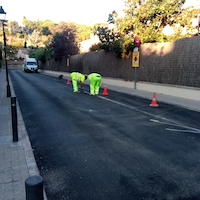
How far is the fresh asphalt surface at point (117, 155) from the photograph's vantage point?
3254mm

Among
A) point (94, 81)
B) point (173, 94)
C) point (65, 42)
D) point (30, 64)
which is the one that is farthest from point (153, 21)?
point (30, 64)

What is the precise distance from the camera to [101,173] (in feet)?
12.3

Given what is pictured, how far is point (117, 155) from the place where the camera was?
4504 mm

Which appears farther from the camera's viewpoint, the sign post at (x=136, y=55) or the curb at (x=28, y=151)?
the sign post at (x=136, y=55)

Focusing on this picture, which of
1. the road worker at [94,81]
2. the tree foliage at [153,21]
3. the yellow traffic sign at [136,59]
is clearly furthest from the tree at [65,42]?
the road worker at [94,81]

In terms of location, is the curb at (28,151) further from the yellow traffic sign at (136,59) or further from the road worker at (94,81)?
the yellow traffic sign at (136,59)

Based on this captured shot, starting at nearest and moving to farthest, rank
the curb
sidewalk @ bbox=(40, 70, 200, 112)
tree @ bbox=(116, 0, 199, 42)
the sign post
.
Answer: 1. the curb
2. sidewalk @ bbox=(40, 70, 200, 112)
3. the sign post
4. tree @ bbox=(116, 0, 199, 42)

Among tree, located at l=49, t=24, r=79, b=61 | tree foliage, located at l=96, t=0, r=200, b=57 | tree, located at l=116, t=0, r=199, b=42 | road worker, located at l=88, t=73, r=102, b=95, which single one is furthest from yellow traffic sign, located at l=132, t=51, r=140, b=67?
tree, located at l=49, t=24, r=79, b=61

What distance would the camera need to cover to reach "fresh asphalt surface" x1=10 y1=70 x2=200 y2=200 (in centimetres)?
325

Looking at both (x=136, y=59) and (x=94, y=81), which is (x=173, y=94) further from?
(x=94, y=81)

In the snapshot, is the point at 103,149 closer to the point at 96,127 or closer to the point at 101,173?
the point at 101,173

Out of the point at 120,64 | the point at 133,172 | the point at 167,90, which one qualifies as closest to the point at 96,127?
the point at 133,172

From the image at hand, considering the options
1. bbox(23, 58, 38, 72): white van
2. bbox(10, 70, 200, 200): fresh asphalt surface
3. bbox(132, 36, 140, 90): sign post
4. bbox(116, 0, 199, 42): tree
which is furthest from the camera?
bbox(23, 58, 38, 72): white van

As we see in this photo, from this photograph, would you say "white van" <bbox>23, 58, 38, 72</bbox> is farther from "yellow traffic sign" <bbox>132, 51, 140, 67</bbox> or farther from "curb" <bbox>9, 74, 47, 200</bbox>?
"curb" <bbox>9, 74, 47, 200</bbox>
